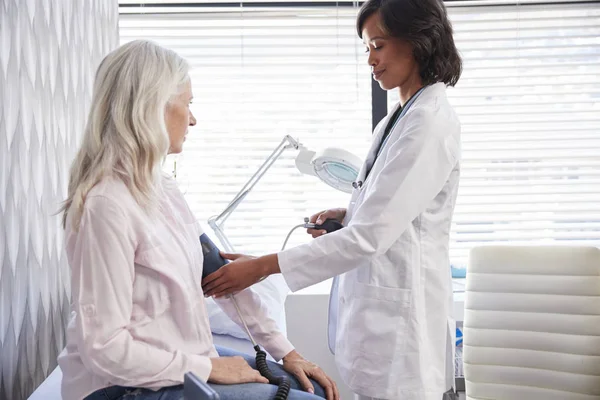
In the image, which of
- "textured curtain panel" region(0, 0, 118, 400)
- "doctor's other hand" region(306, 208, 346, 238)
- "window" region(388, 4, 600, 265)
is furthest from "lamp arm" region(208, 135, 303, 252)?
"window" region(388, 4, 600, 265)

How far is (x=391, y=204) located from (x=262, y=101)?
1763 mm

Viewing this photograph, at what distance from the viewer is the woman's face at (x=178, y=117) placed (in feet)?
4.51

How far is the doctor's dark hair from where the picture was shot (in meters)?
1.57

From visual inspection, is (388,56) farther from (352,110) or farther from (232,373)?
(352,110)

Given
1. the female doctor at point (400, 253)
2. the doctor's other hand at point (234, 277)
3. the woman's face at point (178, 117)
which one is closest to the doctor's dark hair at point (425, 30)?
the female doctor at point (400, 253)

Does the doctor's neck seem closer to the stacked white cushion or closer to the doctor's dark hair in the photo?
the doctor's dark hair

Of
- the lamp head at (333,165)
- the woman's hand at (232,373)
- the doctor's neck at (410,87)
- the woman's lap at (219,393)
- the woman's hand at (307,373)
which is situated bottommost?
the woman's hand at (307,373)

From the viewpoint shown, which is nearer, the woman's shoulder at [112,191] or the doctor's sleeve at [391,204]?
the woman's shoulder at [112,191]

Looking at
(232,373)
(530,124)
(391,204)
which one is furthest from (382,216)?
(530,124)

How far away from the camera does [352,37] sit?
123 inches

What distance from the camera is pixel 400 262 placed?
1.52 metres

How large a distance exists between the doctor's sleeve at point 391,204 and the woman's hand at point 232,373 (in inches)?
10.4

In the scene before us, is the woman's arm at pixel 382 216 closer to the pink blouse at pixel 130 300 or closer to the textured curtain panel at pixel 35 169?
the pink blouse at pixel 130 300

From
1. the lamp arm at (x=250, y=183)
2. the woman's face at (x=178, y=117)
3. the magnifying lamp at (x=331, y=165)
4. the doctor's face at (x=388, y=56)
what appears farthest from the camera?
the lamp arm at (x=250, y=183)
